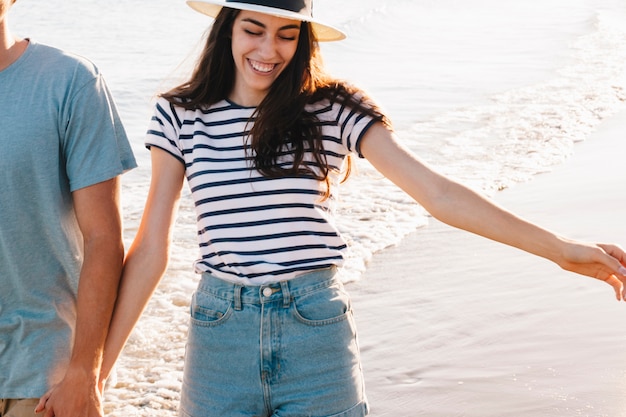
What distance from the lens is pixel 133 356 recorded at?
18.5ft

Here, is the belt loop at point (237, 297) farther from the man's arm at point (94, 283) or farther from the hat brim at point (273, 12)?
the hat brim at point (273, 12)

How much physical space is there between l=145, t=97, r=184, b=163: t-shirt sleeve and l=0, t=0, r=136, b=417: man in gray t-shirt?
194 mm

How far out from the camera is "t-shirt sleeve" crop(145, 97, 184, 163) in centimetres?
276

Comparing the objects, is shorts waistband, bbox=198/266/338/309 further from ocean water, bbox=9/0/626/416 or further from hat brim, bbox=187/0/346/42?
hat brim, bbox=187/0/346/42

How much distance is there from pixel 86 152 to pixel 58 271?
335mm

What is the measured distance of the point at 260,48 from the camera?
2.74 meters

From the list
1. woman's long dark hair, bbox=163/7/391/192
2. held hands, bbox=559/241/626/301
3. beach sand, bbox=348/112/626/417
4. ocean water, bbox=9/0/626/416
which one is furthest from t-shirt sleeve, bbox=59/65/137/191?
beach sand, bbox=348/112/626/417

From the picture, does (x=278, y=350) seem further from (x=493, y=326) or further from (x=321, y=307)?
(x=493, y=326)

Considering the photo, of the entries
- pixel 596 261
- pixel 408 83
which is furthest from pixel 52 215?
pixel 408 83

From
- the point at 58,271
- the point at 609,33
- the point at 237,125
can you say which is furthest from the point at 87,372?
the point at 609,33

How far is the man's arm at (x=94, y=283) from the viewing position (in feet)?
8.02

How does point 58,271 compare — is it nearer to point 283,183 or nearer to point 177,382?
point 283,183

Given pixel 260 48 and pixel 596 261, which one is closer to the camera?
pixel 596 261

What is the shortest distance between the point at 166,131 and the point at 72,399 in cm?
82
